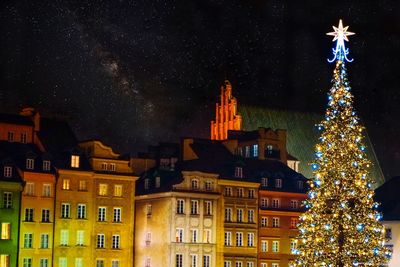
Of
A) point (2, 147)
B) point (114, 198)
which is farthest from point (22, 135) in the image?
point (114, 198)

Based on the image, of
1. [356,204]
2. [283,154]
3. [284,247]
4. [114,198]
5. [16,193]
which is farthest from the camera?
[283,154]

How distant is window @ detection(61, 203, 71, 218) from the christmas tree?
83.7ft

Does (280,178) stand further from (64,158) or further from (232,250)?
(64,158)

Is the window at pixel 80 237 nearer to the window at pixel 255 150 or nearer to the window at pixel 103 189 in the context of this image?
the window at pixel 103 189

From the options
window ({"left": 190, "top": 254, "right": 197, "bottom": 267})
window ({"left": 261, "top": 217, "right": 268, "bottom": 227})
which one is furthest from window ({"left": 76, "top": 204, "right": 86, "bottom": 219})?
window ({"left": 261, "top": 217, "right": 268, "bottom": 227})

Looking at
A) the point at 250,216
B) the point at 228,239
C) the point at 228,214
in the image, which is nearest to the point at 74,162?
the point at 228,214

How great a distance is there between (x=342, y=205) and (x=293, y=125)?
54.5 m

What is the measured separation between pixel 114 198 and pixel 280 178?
14539 millimetres

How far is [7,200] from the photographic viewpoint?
66000 mm

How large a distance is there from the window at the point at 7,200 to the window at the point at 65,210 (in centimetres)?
391

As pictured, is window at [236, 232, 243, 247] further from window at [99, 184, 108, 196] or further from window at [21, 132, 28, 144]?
window at [21, 132, 28, 144]

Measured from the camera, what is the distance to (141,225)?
244 ft

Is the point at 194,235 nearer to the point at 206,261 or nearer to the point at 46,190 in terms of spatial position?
the point at 206,261

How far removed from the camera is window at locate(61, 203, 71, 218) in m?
68.6
